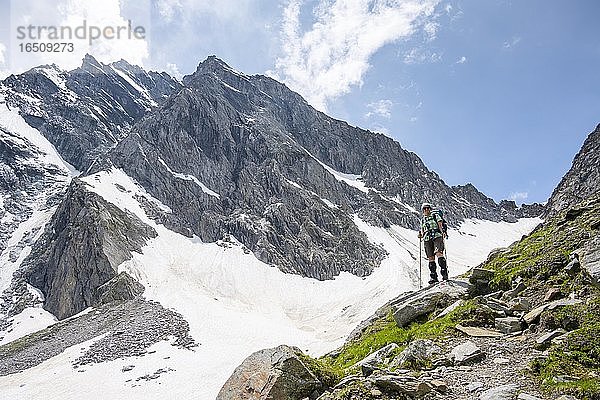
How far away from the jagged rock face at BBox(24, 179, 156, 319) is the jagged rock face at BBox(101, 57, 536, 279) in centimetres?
1856

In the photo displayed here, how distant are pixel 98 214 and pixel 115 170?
1331 inches

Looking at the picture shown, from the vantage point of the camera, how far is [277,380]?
8445 millimetres

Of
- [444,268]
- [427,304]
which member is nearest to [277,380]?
[427,304]

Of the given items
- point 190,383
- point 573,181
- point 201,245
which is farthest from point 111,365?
point 573,181

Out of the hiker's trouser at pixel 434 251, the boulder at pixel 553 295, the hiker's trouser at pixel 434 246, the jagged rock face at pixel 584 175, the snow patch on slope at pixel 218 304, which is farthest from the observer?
the jagged rock face at pixel 584 175

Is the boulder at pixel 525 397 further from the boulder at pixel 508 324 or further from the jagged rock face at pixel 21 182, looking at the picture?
the jagged rock face at pixel 21 182

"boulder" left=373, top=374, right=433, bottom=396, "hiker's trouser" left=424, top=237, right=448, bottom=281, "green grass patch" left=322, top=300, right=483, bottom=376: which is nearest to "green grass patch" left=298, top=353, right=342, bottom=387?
"green grass patch" left=322, top=300, right=483, bottom=376

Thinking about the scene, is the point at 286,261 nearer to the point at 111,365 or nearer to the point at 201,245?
the point at 201,245

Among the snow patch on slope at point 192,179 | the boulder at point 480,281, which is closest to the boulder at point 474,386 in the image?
Answer: the boulder at point 480,281

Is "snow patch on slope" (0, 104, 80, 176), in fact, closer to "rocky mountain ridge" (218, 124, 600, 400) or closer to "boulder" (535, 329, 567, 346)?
"rocky mountain ridge" (218, 124, 600, 400)

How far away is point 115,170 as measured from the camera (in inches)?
4941

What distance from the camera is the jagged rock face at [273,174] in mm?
118125

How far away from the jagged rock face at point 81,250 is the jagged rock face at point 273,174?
1856 centimetres

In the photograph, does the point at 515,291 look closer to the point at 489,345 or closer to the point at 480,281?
the point at 480,281
